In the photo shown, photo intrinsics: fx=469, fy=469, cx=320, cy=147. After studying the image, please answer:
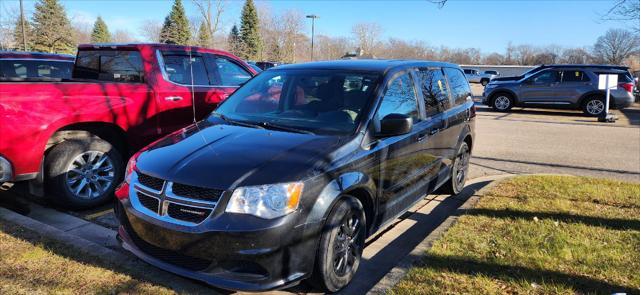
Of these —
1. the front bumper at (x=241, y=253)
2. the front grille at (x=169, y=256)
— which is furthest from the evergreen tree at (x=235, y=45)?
the front bumper at (x=241, y=253)

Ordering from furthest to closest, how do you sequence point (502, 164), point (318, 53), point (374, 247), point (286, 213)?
1. point (318, 53)
2. point (502, 164)
3. point (374, 247)
4. point (286, 213)

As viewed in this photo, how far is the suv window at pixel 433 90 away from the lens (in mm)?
4887

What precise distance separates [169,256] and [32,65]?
24.6 ft

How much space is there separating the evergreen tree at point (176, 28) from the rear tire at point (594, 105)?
42.2 meters

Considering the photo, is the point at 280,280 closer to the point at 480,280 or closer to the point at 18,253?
the point at 480,280

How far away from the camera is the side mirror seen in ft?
12.0

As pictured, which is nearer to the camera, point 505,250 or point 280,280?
point 280,280

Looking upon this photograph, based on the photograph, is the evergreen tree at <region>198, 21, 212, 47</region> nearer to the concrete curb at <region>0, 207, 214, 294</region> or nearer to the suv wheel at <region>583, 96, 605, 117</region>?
the suv wheel at <region>583, 96, 605, 117</region>

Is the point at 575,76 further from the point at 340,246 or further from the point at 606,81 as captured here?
the point at 340,246

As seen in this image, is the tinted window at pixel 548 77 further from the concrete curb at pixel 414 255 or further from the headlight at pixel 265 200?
the headlight at pixel 265 200

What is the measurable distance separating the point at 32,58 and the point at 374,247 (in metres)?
7.76

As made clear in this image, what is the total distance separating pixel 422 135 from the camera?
4.57 meters

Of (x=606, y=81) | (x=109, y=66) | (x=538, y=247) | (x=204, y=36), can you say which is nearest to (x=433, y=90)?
(x=538, y=247)

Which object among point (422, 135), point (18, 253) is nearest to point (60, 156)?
point (18, 253)
